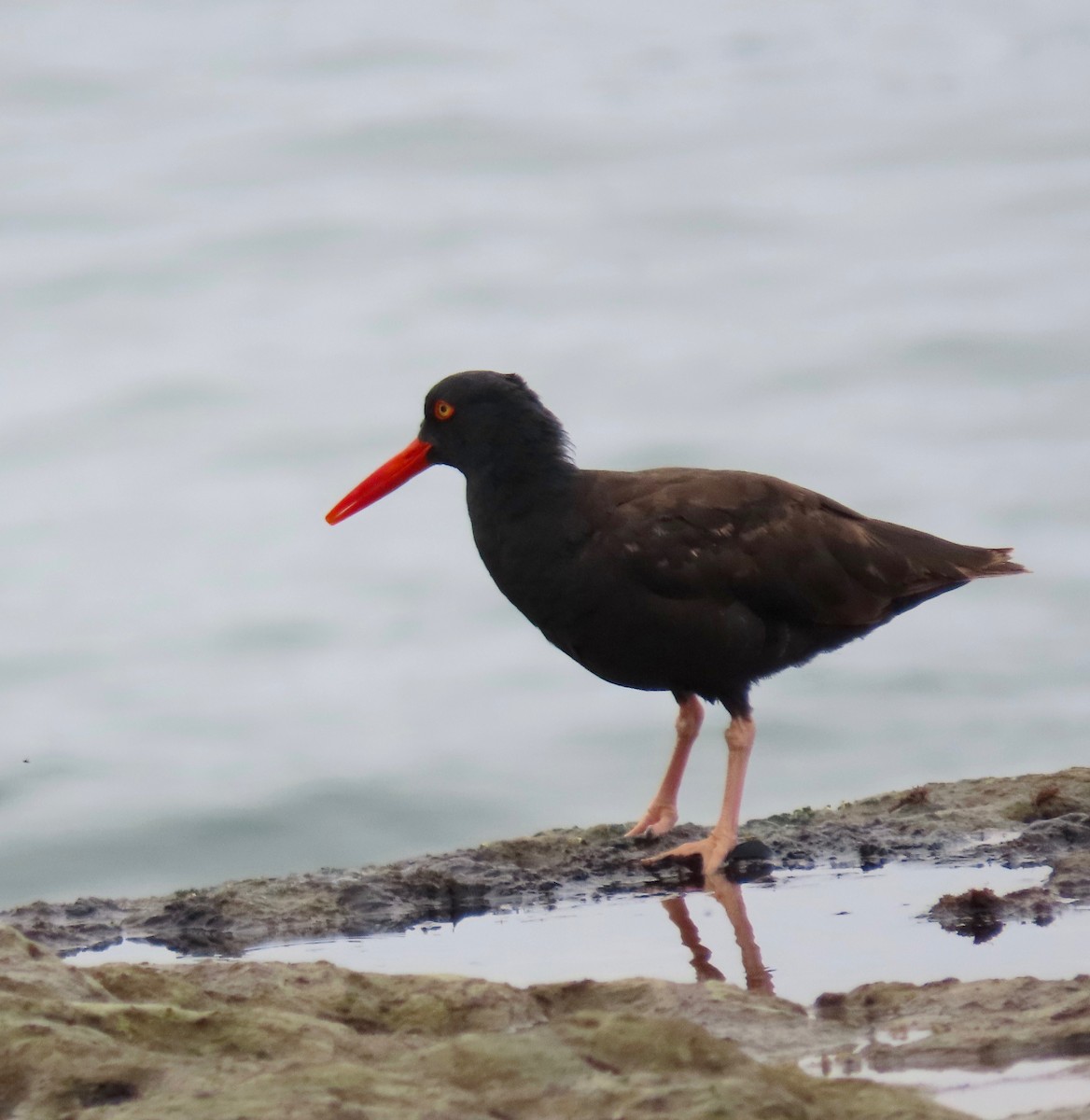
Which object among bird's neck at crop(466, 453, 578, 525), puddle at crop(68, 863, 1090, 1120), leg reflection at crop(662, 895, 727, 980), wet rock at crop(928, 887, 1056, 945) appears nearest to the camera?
puddle at crop(68, 863, 1090, 1120)

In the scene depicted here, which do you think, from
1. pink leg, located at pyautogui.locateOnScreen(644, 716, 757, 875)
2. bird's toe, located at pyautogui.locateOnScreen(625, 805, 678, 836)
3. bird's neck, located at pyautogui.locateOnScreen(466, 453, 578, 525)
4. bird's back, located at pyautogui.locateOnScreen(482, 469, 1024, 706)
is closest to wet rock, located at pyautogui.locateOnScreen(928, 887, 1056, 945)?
pink leg, located at pyautogui.locateOnScreen(644, 716, 757, 875)

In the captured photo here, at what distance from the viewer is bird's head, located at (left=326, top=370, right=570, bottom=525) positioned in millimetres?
7426

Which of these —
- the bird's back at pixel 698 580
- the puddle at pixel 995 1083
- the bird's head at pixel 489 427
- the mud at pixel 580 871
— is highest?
the bird's head at pixel 489 427

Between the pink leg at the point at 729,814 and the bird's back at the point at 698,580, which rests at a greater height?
the bird's back at the point at 698,580

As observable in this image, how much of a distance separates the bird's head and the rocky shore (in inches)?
73.6

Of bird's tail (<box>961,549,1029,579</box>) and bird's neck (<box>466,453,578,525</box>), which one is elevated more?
bird's neck (<box>466,453,578,525</box>)

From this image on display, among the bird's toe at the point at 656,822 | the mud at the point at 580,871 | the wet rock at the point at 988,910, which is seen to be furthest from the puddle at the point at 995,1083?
the bird's toe at the point at 656,822

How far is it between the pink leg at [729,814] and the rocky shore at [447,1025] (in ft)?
0.94

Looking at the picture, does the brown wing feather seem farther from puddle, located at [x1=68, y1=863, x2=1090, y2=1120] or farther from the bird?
puddle, located at [x1=68, y1=863, x2=1090, y2=1120]

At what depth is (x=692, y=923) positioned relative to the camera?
18.3 ft

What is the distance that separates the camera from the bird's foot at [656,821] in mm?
6970

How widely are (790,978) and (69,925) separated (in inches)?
84.7

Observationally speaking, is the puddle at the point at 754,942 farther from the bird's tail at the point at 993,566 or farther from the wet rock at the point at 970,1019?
the bird's tail at the point at 993,566

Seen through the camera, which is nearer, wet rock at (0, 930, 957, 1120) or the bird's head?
wet rock at (0, 930, 957, 1120)
